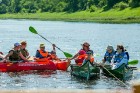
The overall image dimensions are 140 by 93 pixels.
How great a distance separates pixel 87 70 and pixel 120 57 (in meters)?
1.52

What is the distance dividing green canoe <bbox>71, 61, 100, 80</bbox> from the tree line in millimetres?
80561

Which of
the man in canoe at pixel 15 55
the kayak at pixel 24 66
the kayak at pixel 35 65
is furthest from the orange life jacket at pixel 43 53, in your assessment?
the man in canoe at pixel 15 55

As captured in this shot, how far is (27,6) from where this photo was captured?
17512 centimetres

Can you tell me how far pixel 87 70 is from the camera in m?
17.5

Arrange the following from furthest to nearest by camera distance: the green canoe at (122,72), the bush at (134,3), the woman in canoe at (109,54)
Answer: the bush at (134,3) → the woman in canoe at (109,54) → the green canoe at (122,72)

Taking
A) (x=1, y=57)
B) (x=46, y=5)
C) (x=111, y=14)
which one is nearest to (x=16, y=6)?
(x=46, y=5)

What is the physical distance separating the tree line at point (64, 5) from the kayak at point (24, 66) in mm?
78394

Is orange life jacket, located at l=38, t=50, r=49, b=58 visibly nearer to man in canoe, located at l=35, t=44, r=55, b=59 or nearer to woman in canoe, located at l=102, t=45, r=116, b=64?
man in canoe, located at l=35, t=44, r=55, b=59

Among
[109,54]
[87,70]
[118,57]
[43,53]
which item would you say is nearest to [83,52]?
[109,54]

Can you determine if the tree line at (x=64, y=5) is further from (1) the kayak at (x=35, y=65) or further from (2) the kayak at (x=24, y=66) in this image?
(2) the kayak at (x=24, y=66)

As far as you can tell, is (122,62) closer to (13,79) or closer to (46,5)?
(13,79)

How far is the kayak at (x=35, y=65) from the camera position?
66.0 ft

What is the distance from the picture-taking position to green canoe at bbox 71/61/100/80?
17234 millimetres

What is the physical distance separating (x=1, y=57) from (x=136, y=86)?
56.2ft
